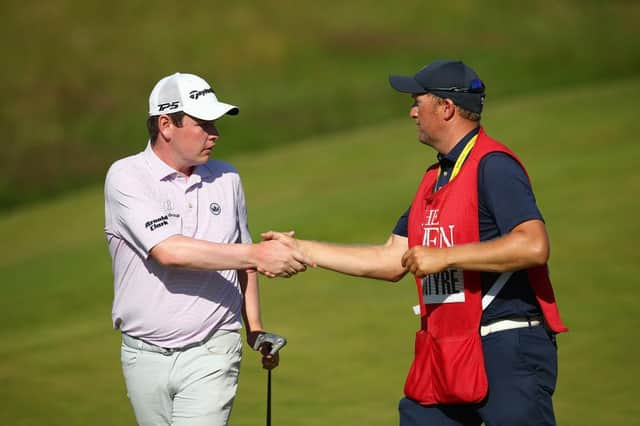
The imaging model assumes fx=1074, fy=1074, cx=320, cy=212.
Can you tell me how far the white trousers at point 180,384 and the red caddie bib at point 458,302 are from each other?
994 mm

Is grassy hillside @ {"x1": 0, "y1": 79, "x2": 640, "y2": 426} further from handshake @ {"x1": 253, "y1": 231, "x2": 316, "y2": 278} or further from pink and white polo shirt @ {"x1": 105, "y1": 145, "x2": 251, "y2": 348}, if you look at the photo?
pink and white polo shirt @ {"x1": 105, "y1": 145, "x2": 251, "y2": 348}

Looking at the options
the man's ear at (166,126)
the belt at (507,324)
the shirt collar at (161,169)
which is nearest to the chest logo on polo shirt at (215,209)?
the shirt collar at (161,169)

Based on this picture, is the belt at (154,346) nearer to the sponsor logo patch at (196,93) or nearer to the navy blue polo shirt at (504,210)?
the sponsor logo patch at (196,93)

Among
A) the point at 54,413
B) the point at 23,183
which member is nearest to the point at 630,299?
the point at 54,413

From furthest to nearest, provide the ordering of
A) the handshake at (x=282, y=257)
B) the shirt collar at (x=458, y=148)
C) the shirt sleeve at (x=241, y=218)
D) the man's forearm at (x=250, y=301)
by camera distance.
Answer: the man's forearm at (x=250, y=301), the shirt sleeve at (x=241, y=218), the handshake at (x=282, y=257), the shirt collar at (x=458, y=148)

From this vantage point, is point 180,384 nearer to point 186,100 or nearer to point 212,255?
point 212,255

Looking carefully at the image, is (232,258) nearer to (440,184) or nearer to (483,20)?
(440,184)

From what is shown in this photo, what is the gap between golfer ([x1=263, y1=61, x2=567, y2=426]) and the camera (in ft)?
14.5

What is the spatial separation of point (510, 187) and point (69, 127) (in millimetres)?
25386

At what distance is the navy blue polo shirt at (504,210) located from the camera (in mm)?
4418

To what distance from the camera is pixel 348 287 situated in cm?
A: 1201

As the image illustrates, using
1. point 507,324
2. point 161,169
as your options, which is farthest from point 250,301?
point 507,324

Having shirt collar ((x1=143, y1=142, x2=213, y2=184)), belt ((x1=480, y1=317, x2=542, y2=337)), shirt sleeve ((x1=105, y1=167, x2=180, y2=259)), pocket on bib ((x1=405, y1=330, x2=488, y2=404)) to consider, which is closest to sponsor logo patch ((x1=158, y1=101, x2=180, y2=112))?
shirt collar ((x1=143, y1=142, x2=213, y2=184))

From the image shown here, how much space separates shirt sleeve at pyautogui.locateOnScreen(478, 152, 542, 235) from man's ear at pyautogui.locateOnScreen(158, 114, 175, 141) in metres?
1.54
